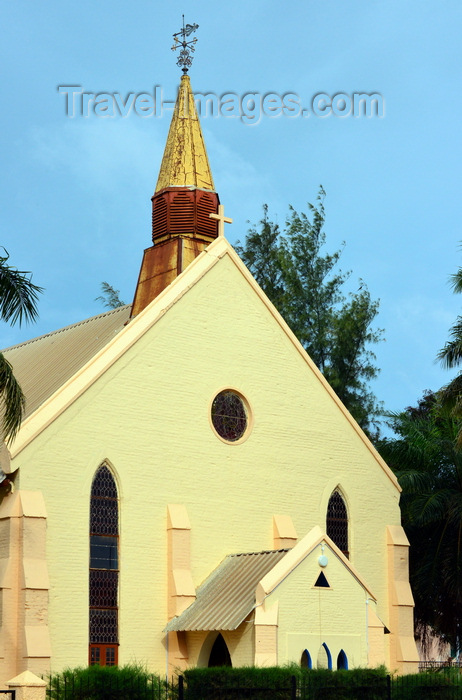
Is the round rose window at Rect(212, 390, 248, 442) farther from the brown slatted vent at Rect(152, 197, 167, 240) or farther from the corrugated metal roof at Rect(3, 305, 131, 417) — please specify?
the brown slatted vent at Rect(152, 197, 167, 240)

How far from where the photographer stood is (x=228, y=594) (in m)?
27.5

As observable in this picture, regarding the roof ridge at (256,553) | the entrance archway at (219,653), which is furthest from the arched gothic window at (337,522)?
the entrance archway at (219,653)

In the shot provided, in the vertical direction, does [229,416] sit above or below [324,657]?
above

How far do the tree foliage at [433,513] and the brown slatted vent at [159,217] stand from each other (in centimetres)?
968

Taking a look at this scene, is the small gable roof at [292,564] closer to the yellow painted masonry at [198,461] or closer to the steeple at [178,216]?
the yellow painted masonry at [198,461]

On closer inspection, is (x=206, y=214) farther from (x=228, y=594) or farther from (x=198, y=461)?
(x=228, y=594)

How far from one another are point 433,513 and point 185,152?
1334 centimetres

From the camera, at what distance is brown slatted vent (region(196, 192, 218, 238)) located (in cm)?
3459

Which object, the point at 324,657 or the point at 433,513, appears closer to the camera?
the point at 324,657

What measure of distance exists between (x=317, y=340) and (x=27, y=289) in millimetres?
23719

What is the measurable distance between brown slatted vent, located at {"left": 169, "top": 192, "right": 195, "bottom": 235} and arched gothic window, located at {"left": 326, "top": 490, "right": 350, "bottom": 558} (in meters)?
8.81

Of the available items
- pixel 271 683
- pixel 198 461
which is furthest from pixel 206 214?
pixel 271 683

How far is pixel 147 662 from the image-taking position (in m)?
27.3

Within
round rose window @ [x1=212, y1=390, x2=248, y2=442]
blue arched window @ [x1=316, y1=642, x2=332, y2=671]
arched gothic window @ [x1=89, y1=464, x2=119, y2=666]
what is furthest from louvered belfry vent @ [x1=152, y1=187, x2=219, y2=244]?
blue arched window @ [x1=316, y1=642, x2=332, y2=671]
